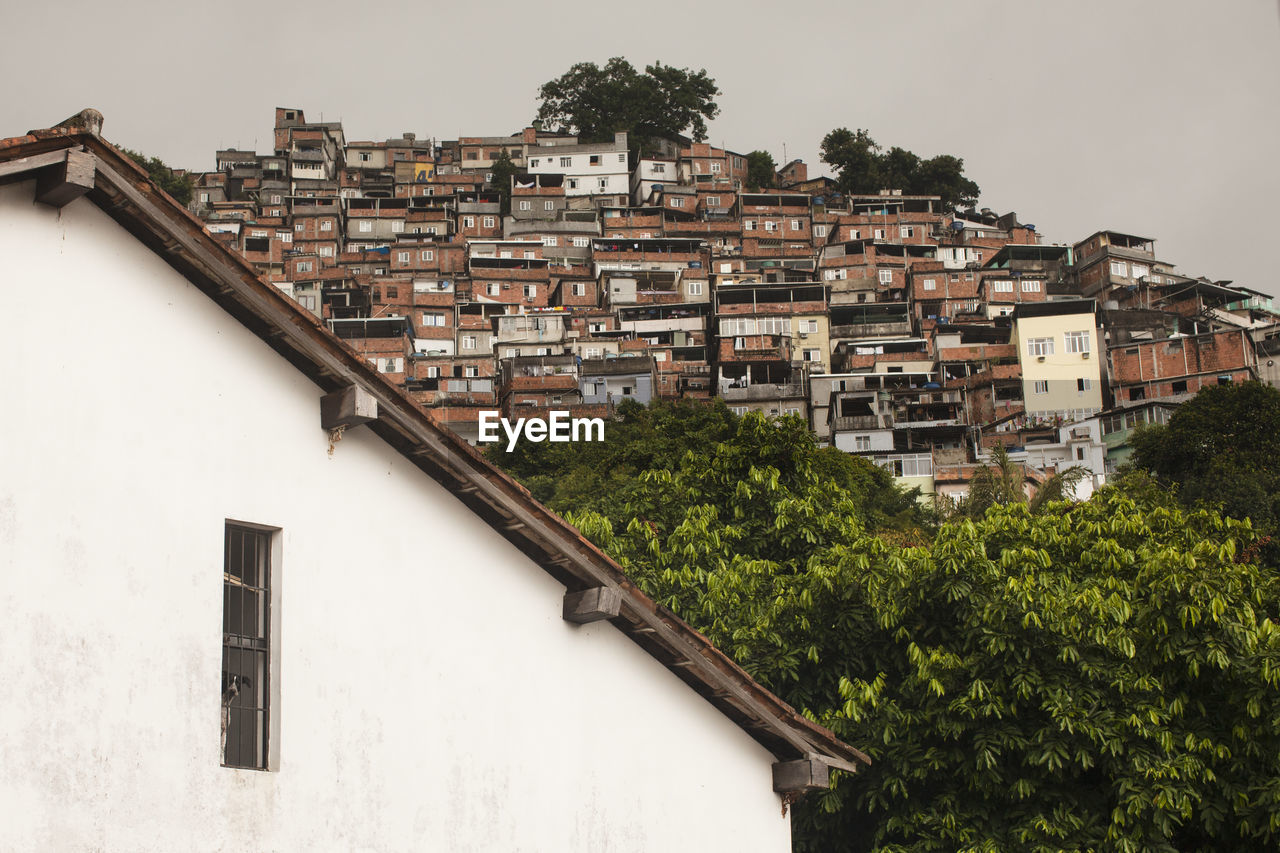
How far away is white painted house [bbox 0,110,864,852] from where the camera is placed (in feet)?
31.8

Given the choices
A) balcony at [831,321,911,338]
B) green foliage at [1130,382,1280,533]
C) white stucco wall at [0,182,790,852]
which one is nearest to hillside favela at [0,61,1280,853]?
white stucco wall at [0,182,790,852]

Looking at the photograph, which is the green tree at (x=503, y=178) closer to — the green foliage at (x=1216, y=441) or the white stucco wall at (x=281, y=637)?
Result: the green foliage at (x=1216, y=441)

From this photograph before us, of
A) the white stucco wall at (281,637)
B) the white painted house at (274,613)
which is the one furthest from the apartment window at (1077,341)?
the white stucco wall at (281,637)

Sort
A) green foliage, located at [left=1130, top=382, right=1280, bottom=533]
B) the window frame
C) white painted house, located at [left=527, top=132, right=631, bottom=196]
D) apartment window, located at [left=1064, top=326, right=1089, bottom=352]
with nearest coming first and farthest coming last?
the window frame < green foliage, located at [left=1130, top=382, right=1280, bottom=533] < apartment window, located at [left=1064, top=326, right=1089, bottom=352] < white painted house, located at [left=527, top=132, right=631, bottom=196]

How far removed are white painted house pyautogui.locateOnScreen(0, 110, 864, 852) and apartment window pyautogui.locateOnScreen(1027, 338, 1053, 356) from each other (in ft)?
262

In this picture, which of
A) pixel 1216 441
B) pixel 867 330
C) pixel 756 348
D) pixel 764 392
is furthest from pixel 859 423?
pixel 1216 441

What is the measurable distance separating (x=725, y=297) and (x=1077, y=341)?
77.2 feet

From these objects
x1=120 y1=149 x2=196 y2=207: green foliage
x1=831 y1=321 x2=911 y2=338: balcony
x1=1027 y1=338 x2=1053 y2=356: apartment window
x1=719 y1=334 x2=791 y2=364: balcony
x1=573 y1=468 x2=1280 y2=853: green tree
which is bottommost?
x1=573 y1=468 x2=1280 y2=853: green tree

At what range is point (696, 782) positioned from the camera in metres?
13.2

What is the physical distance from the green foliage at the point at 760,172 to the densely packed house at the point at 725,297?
1.23m

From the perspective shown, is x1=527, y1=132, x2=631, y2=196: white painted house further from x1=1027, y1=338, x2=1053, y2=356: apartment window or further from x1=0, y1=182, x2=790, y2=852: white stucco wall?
x1=0, y1=182, x2=790, y2=852: white stucco wall

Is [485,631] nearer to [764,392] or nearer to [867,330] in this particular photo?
[764,392]

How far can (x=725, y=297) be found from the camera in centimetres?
10106

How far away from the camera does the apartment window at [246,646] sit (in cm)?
1066
